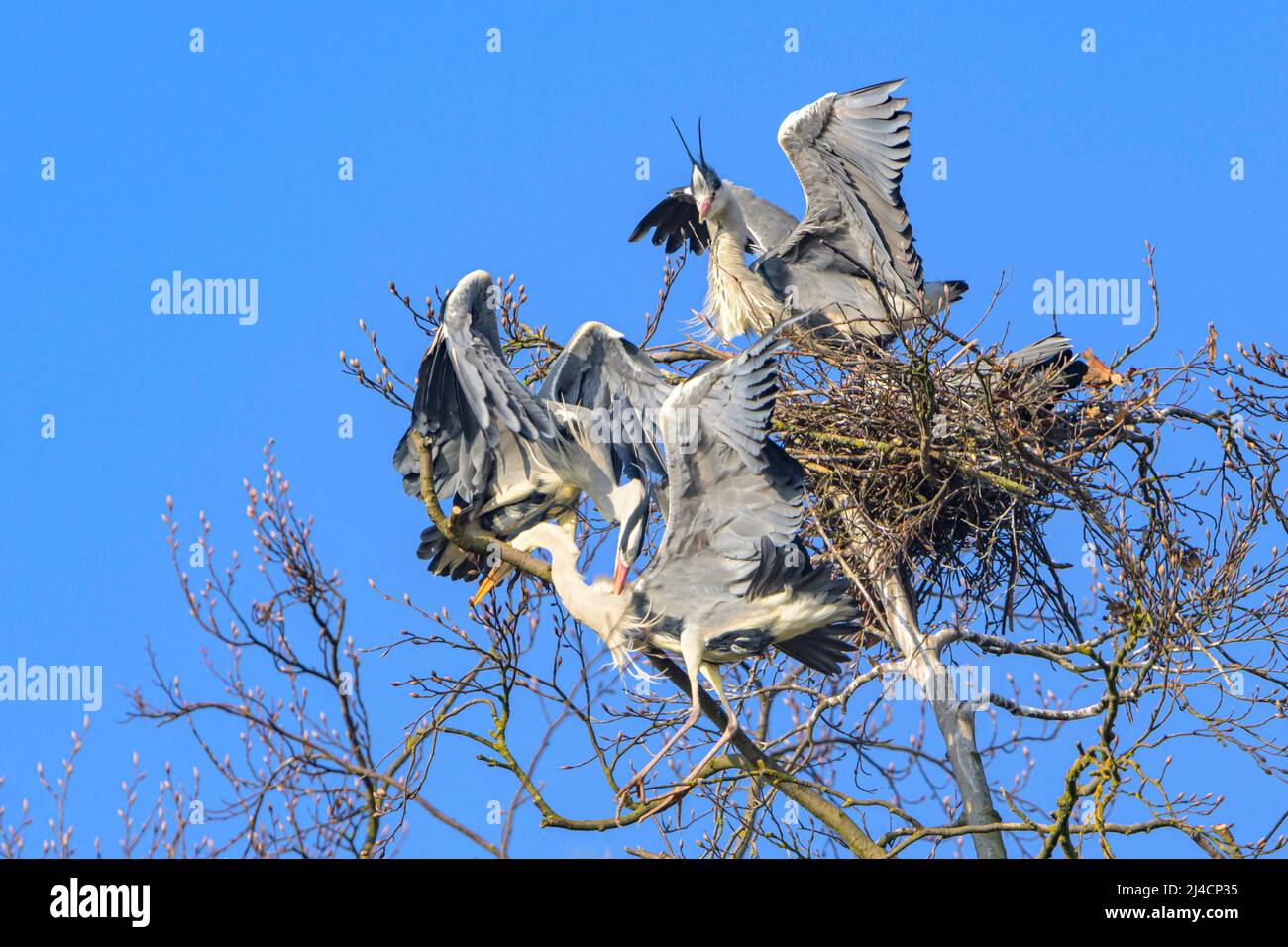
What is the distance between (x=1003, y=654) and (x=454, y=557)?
2.38 metres

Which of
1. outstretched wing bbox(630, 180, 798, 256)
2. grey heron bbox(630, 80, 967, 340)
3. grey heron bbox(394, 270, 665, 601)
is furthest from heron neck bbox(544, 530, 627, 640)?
outstretched wing bbox(630, 180, 798, 256)

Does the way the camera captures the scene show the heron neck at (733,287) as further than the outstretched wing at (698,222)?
No

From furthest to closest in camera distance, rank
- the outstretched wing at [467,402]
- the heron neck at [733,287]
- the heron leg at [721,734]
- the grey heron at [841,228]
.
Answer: the heron neck at [733,287] → the grey heron at [841,228] → the outstretched wing at [467,402] → the heron leg at [721,734]

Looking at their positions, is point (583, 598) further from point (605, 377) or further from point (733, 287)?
point (733, 287)

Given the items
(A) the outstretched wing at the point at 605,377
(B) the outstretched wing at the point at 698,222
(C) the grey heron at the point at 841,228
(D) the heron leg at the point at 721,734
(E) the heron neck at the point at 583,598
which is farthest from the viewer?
(B) the outstretched wing at the point at 698,222

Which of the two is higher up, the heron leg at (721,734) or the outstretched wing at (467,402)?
the outstretched wing at (467,402)

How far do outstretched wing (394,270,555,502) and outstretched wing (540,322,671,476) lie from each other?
1.13 ft

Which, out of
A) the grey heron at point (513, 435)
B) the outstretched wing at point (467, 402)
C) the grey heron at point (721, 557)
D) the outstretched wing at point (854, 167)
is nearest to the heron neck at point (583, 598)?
the grey heron at point (721, 557)

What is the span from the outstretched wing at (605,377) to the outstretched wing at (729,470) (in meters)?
1.04

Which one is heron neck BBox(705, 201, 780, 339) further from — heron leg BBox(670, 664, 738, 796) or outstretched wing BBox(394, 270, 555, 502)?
heron leg BBox(670, 664, 738, 796)

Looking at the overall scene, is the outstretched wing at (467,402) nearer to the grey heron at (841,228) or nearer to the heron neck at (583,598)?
the heron neck at (583,598)

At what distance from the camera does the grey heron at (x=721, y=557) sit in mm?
5980
